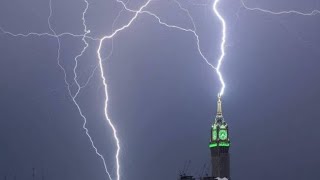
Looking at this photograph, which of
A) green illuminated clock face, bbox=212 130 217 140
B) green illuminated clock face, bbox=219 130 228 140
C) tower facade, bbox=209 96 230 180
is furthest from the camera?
green illuminated clock face, bbox=212 130 217 140

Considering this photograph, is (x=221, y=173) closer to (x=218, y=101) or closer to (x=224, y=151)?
(x=224, y=151)

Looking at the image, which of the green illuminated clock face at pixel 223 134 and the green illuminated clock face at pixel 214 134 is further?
the green illuminated clock face at pixel 214 134

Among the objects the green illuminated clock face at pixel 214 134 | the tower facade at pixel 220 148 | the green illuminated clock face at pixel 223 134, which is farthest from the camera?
the green illuminated clock face at pixel 214 134

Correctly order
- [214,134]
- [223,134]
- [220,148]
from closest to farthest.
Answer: [220,148] < [223,134] < [214,134]

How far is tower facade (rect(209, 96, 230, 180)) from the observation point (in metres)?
153

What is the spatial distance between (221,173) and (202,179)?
20384mm

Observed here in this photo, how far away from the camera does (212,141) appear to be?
16062 centimetres

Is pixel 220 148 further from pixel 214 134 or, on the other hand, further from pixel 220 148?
pixel 214 134

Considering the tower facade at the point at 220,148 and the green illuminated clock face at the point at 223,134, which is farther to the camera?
the green illuminated clock face at the point at 223,134

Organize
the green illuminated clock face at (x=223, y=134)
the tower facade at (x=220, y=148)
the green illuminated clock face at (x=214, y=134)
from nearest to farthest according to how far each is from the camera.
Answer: the tower facade at (x=220, y=148), the green illuminated clock face at (x=223, y=134), the green illuminated clock face at (x=214, y=134)

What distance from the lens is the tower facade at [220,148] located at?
153000 millimetres

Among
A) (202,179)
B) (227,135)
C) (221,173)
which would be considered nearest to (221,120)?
(227,135)

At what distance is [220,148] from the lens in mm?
158250

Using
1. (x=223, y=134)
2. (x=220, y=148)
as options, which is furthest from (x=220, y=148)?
(x=223, y=134)
